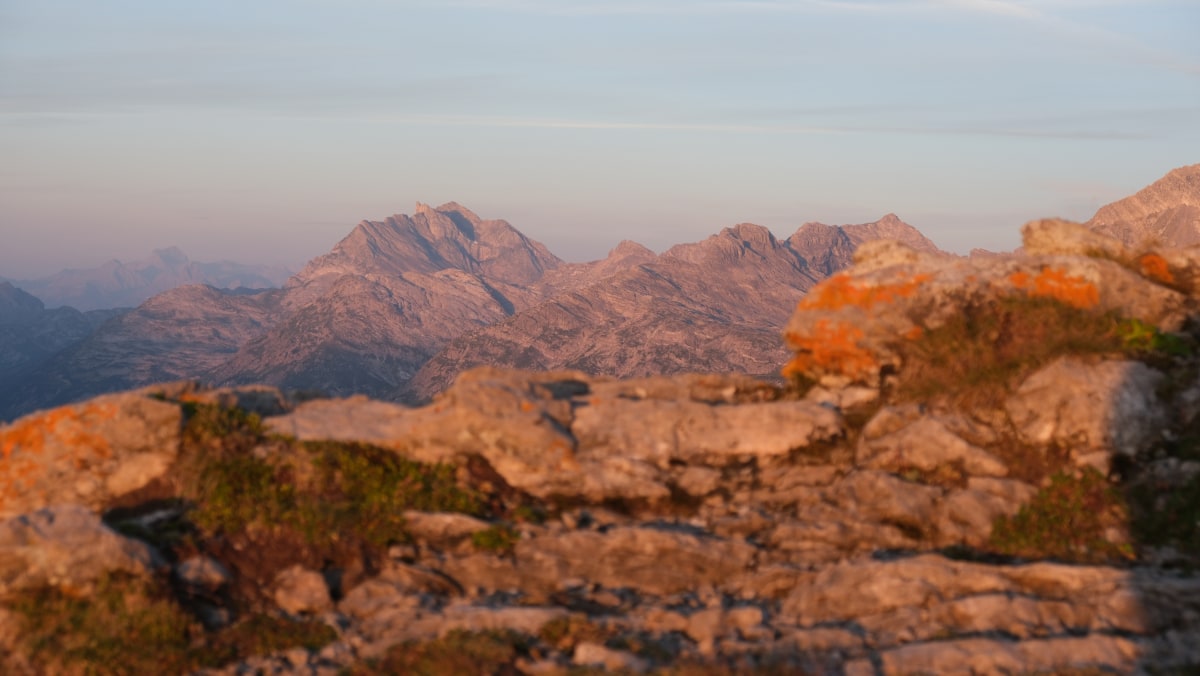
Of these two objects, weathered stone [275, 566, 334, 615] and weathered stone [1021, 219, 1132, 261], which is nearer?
weathered stone [275, 566, 334, 615]

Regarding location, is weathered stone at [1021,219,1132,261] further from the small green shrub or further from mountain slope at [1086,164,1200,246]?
mountain slope at [1086,164,1200,246]

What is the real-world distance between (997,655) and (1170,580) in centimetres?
411

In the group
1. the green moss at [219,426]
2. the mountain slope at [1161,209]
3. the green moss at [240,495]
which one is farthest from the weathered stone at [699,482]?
the mountain slope at [1161,209]

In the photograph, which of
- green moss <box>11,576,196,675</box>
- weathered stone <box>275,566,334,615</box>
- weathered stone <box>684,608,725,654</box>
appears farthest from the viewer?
weathered stone <box>275,566,334,615</box>

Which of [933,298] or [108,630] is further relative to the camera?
[933,298]

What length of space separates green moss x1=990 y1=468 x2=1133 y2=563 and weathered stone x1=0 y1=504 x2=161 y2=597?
14422mm

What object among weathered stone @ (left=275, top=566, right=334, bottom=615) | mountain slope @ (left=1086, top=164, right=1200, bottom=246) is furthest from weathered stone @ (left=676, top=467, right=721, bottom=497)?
mountain slope @ (left=1086, top=164, right=1200, bottom=246)

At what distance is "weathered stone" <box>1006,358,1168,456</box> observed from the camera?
1952 cm

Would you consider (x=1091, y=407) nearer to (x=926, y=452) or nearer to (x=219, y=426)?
(x=926, y=452)

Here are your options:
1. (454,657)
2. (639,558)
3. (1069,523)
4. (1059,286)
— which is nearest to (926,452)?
(1069,523)

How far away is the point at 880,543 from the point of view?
18.2 m

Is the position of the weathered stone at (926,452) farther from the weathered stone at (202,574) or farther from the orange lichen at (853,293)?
the weathered stone at (202,574)

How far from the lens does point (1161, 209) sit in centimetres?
17925

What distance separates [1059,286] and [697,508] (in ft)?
32.4
